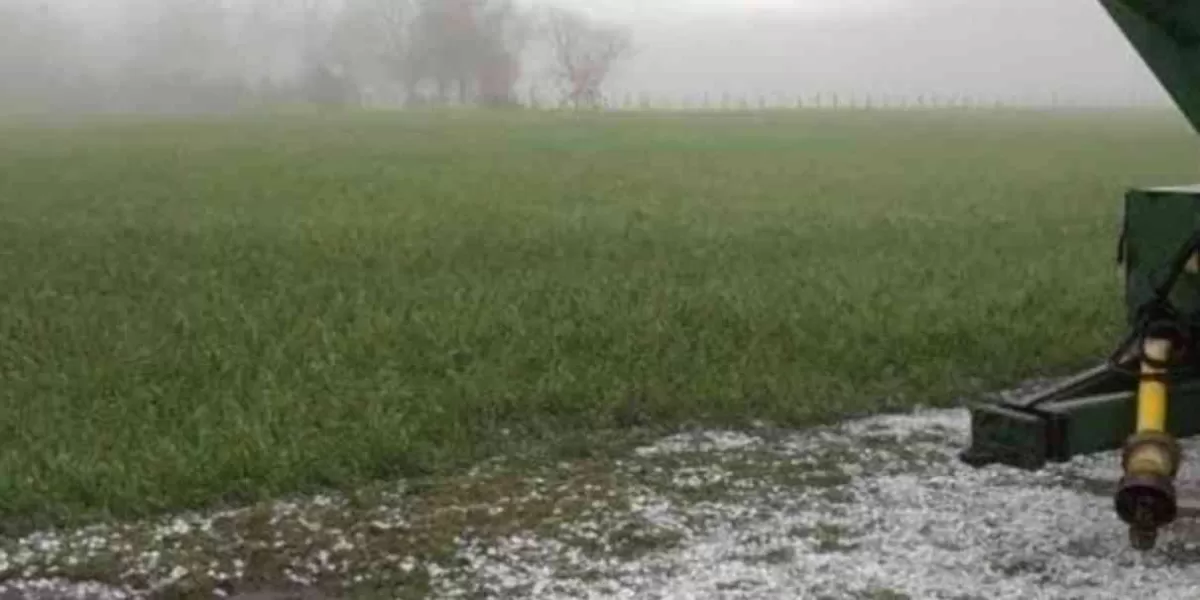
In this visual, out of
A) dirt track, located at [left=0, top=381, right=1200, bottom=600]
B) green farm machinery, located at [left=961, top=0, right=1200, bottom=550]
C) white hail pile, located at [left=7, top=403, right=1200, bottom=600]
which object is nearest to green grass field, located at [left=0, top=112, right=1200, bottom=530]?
dirt track, located at [left=0, top=381, right=1200, bottom=600]

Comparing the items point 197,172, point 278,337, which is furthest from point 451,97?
point 278,337

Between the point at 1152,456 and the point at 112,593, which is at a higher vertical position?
the point at 1152,456

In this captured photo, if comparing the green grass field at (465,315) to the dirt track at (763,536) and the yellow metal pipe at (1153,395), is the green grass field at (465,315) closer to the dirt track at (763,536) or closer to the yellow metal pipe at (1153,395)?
the dirt track at (763,536)

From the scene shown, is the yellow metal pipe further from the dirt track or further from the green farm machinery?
the dirt track

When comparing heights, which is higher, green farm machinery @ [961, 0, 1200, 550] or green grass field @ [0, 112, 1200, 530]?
green farm machinery @ [961, 0, 1200, 550]

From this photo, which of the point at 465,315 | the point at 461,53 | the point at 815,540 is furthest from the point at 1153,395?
the point at 461,53

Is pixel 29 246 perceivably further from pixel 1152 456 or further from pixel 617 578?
pixel 1152 456

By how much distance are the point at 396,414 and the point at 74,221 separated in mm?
10125

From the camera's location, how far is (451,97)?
79375 millimetres

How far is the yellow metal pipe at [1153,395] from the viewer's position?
4.74 meters

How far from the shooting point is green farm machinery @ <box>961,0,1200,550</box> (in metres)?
4.80

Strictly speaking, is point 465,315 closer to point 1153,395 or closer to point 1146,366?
point 1146,366

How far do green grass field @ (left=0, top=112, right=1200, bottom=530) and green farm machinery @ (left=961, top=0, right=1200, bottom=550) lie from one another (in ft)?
7.36

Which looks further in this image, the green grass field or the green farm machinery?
the green grass field
